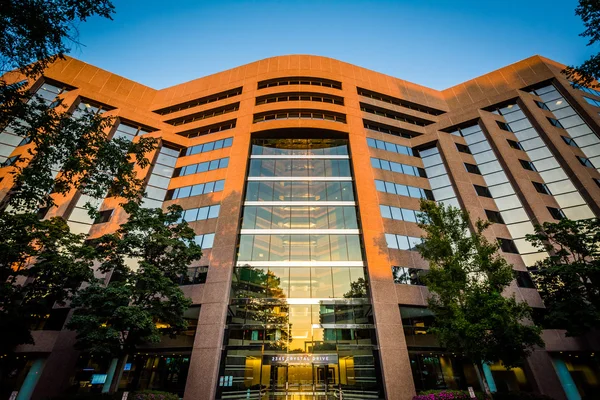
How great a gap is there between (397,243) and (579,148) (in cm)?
2308

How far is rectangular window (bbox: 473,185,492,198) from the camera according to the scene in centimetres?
2868

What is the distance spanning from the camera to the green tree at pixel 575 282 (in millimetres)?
18344

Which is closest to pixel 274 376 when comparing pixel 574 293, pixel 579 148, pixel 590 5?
pixel 574 293

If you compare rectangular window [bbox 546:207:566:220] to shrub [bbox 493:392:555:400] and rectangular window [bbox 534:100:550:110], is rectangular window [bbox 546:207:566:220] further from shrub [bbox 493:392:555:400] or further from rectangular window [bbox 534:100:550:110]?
shrub [bbox 493:392:555:400]

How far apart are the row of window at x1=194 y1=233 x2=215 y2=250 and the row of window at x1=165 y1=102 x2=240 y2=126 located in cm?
1784

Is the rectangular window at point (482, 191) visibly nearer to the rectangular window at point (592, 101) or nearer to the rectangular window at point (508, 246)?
the rectangular window at point (508, 246)

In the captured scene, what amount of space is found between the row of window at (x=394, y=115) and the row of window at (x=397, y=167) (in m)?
8.32

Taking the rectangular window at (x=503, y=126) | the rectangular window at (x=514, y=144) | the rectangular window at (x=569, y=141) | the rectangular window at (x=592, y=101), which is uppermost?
the rectangular window at (x=592, y=101)

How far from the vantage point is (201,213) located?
26953 mm

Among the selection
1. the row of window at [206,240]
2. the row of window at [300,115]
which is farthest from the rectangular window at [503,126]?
the row of window at [206,240]

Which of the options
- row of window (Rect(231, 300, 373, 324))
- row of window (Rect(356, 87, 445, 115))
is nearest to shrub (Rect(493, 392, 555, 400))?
row of window (Rect(231, 300, 373, 324))

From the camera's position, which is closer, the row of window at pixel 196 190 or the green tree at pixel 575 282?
the green tree at pixel 575 282

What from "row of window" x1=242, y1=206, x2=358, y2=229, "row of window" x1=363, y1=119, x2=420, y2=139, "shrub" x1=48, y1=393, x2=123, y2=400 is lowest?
"shrub" x1=48, y1=393, x2=123, y2=400

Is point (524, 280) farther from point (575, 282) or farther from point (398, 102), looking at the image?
point (398, 102)
